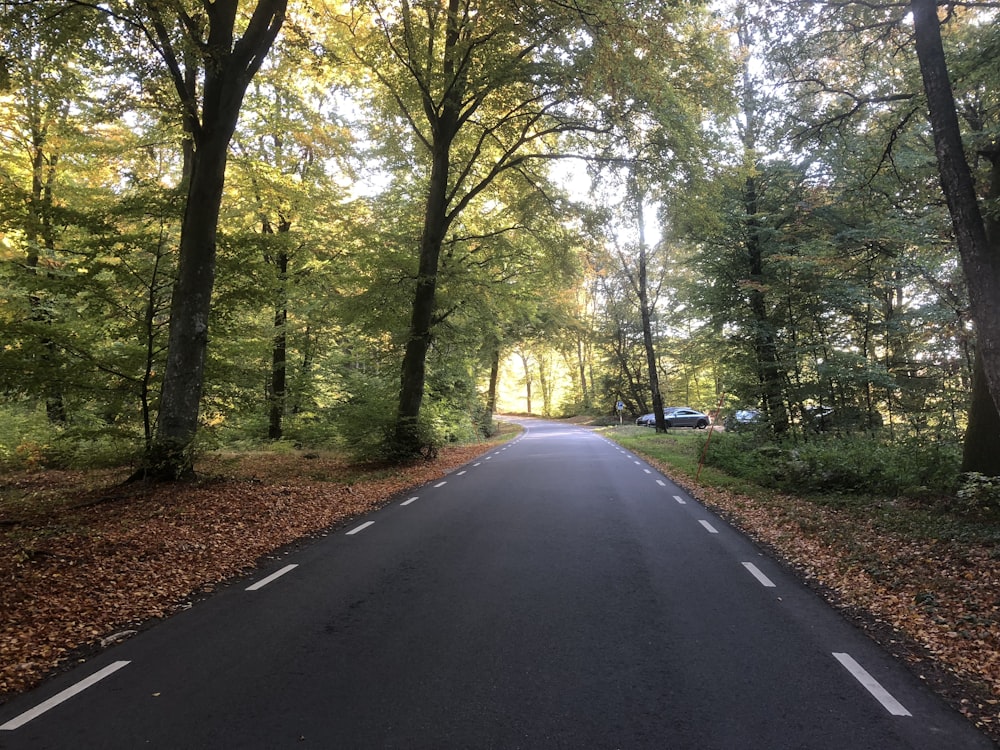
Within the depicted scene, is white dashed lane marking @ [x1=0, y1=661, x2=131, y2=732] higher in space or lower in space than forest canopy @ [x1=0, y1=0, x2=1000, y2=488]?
lower

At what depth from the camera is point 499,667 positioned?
13.4 ft

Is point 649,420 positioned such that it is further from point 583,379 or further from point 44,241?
point 44,241

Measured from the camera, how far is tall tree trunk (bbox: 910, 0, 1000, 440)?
6.99 meters

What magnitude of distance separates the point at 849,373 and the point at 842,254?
3460 mm

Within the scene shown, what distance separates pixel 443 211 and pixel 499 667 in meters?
14.7

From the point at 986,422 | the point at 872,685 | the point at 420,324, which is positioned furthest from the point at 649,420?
the point at 872,685

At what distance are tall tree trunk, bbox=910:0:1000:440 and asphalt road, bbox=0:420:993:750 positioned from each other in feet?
12.8

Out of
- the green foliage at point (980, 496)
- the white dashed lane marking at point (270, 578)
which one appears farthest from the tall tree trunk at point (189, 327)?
the green foliage at point (980, 496)

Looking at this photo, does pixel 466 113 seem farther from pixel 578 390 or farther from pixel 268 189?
pixel 578 390

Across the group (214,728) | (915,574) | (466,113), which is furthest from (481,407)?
(214,728)

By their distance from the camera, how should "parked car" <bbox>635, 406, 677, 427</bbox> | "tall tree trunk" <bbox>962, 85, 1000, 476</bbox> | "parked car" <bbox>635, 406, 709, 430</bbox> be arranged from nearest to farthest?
"tall tree trunk" <bbox>962, 85, 1000, 476</bbox>
"parked car" <bbox>635, 406, 709, 430</bbox>
"parked car" <bbox>635, 406, 677, 427</bbox>

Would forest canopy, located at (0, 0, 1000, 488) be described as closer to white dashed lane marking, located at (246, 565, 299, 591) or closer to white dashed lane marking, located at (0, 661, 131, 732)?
white dashed lane marking, located at (246, 565, 299, 591)

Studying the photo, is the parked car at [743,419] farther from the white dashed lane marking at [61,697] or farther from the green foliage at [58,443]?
the white dashed lane marking at [61,697]

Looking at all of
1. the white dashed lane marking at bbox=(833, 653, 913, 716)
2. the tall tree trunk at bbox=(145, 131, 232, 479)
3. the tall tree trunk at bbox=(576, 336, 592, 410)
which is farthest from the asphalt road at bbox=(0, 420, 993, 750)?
the tall tree trunk at bbox=(576, 336, 592, 410)
